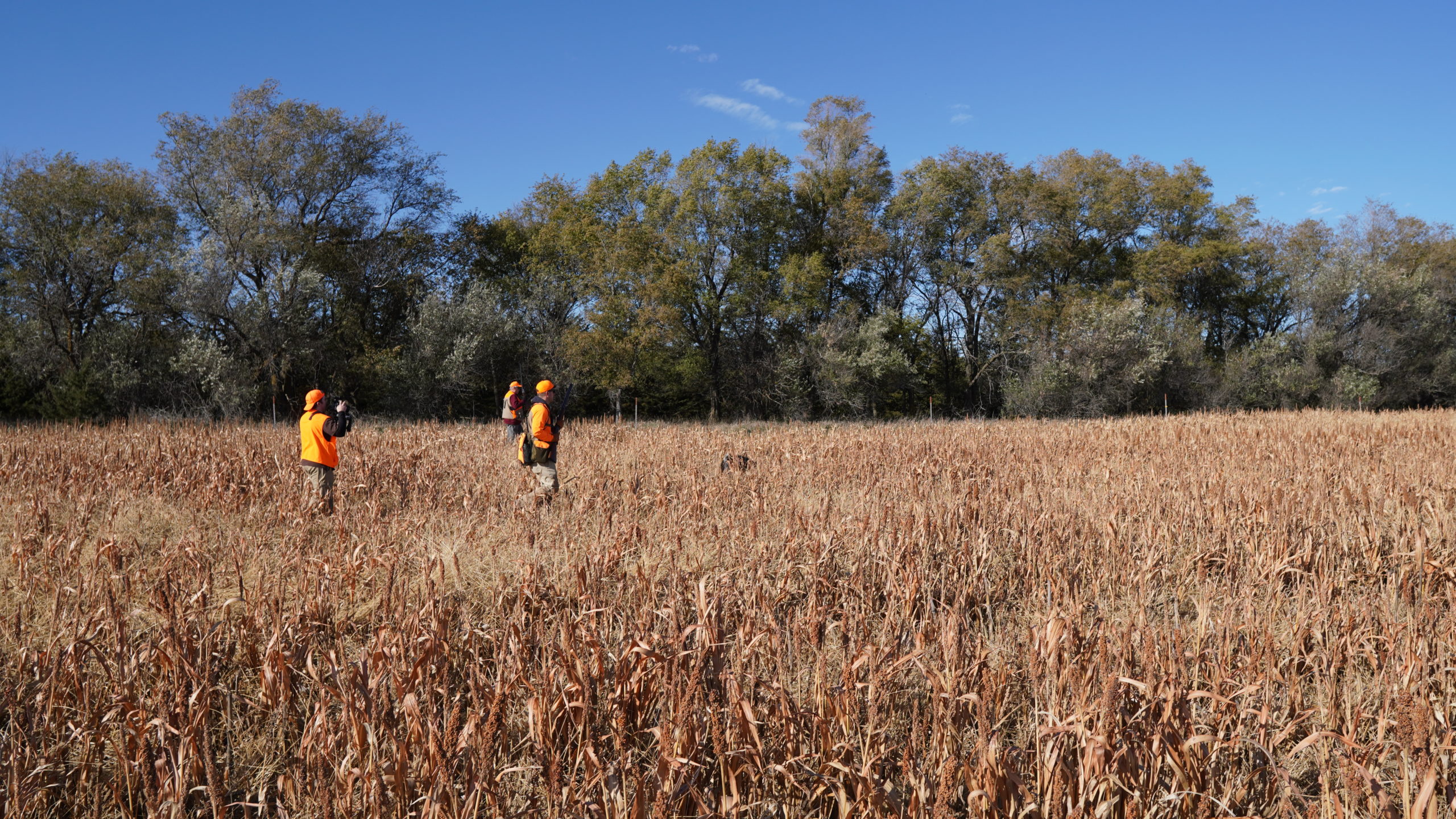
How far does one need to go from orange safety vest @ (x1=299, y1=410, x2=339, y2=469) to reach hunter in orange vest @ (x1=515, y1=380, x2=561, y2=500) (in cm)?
187

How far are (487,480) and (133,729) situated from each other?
19.4 feet

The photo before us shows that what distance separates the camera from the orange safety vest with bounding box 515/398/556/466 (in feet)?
26.5

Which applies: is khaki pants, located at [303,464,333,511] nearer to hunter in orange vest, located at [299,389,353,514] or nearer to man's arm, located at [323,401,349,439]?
hunter in orange vest, located at [299,389,353,514]

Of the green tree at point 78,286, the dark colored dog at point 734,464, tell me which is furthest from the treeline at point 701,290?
the dark colored dog at point 734,464

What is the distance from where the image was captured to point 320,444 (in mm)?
7676

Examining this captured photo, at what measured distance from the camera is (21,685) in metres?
3.00

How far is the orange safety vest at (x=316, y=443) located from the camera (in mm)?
7656

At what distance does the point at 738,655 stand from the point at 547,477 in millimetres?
5234

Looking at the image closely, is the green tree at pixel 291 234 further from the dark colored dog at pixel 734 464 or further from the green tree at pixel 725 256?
the dark colored dog at pixel 734 464

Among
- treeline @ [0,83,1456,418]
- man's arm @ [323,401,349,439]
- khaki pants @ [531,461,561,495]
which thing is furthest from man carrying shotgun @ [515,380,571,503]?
treeline @ [0,83,1456,418]

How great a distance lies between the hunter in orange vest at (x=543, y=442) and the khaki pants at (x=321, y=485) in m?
1.90

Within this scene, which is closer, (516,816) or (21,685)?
(516,816)

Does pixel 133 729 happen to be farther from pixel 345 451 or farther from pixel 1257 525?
pixel 345 451

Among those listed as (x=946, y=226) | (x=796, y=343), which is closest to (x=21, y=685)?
(x=796, y=343)
